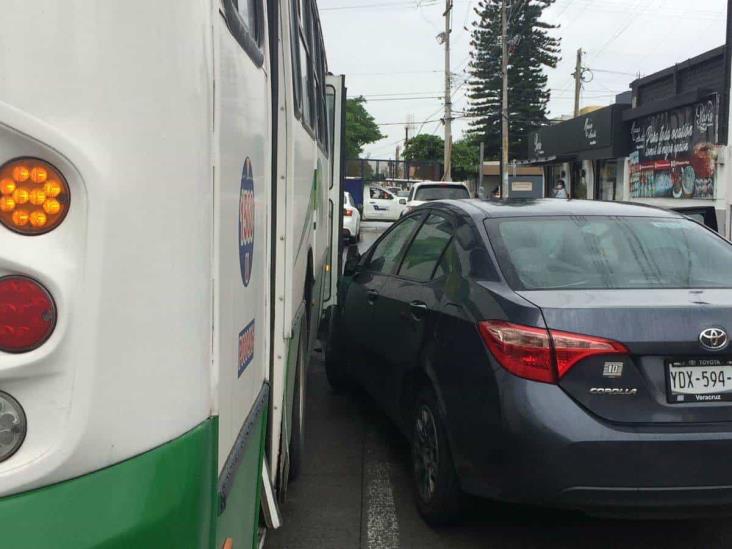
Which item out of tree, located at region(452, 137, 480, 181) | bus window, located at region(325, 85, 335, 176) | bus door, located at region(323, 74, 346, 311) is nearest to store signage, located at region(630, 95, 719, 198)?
bus door, located at region(323, 74, 346, 311)

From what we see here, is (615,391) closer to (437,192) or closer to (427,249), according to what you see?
(427,249)

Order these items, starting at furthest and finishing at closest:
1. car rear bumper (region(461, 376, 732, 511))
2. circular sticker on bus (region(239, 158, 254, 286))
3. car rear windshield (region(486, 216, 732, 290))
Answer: car rear windshield (region(486, 216, 732, 290)) < car rear bumper (region(461, 376, 732, 511)) < circular sticker on bus (region(239, 158, 254, 286))

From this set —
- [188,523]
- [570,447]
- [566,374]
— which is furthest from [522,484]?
[188,523]

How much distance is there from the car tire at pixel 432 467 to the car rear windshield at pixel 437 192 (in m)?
19.6

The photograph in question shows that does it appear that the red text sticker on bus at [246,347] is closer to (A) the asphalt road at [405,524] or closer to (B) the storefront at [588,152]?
(A) the asphalt road at [405,524]

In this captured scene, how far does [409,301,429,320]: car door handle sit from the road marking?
1.07 meters

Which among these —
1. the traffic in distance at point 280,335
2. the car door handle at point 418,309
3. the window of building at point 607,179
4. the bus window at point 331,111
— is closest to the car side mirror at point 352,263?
the traffic in distance at point 280,335

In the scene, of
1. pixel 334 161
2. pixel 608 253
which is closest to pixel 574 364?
pixel 608 253

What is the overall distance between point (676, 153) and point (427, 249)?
2363 cm

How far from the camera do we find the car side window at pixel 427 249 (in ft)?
15.4

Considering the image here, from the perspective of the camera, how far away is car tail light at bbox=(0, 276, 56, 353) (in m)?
1.49

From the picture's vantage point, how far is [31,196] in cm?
150

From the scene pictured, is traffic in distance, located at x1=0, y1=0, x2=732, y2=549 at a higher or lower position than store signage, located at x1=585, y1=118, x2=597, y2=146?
lower

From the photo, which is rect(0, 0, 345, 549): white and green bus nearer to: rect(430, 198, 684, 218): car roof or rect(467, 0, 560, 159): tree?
rect(430, 198, 684, 218): car roof
